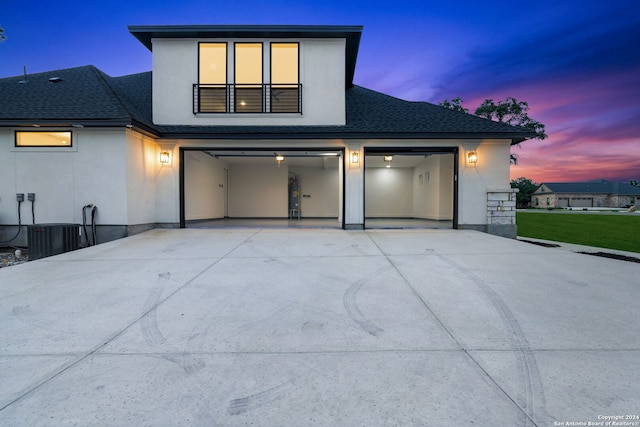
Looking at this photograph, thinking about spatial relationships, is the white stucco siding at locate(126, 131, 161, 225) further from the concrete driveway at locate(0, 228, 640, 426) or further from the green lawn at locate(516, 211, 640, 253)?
the green lawn at locate(516, 211, 640, 253)

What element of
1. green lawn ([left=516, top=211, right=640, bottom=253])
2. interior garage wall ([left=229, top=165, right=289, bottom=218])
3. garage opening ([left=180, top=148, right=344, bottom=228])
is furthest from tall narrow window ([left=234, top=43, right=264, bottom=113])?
green lawn ([left=516, top=211, right=640, bottom=253])

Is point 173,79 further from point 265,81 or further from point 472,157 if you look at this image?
point 472,157

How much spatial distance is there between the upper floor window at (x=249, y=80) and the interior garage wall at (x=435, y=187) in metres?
7.34

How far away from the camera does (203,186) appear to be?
1275cm

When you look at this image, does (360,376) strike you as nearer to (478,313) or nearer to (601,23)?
(478,313)

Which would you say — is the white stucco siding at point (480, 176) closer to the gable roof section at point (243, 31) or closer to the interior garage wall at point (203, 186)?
the gable roof section at point (243, 31)

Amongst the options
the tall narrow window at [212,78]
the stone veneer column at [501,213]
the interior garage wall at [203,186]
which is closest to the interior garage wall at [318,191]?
the interior garage wall at [203,186]

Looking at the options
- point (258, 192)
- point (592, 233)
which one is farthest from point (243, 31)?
point (592, 233)

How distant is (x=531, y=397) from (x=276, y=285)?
111 inches

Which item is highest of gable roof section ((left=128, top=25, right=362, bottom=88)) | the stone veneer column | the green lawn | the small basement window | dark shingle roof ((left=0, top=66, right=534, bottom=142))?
gable roof section ((left=128, top=25, right=362, bottom=88))

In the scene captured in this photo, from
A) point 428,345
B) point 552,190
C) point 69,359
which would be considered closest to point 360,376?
point 428,345

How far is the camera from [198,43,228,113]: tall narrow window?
9.90m

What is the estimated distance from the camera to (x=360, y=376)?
1827 millimetres

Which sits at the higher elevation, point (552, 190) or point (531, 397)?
point (552, 190)
